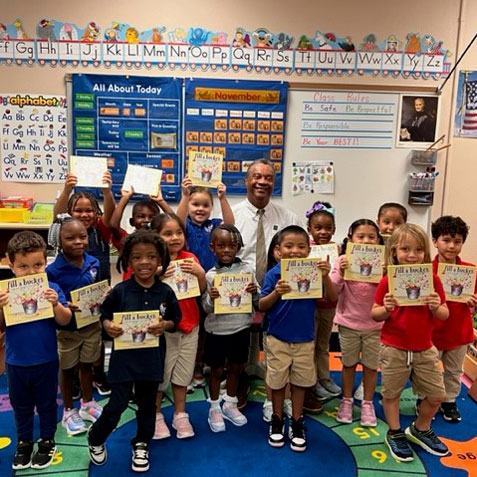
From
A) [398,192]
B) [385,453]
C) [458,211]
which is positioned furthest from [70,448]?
[458,211]

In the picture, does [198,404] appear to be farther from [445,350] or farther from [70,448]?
[445,350]

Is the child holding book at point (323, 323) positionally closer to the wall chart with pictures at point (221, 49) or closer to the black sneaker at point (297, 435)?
the black sneaker at point (297, 435)

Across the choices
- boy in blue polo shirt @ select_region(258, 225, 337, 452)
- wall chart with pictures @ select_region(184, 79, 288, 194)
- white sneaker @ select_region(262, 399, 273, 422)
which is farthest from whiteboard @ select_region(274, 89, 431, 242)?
white sneaker @ select_region(262, 399, 273, 422)

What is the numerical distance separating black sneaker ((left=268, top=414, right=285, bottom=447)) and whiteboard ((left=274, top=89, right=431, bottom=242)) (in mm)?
2085

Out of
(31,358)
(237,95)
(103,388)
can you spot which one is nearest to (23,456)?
(31,358)

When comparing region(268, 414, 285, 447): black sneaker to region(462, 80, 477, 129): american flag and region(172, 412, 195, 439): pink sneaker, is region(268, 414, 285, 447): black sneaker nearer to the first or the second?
region(172, 412, 195, 439): pink sneaker

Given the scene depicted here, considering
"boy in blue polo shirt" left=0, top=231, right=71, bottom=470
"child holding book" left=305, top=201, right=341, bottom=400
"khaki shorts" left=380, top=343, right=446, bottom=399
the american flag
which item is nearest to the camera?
"boy in blue polo shirt" left=0, top=231, right=71, bottom=470

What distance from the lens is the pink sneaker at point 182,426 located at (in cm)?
245

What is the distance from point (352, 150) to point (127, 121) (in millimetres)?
2001

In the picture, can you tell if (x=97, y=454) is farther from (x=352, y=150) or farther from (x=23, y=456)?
(x=352, y=150)

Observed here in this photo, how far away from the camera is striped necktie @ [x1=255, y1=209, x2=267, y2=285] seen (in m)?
2.91

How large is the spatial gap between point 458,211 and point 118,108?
3.21 meters

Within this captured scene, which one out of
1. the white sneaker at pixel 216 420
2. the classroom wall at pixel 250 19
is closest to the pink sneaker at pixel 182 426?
the white sneaker at pixel 216 420

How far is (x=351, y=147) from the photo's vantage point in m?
4.04
